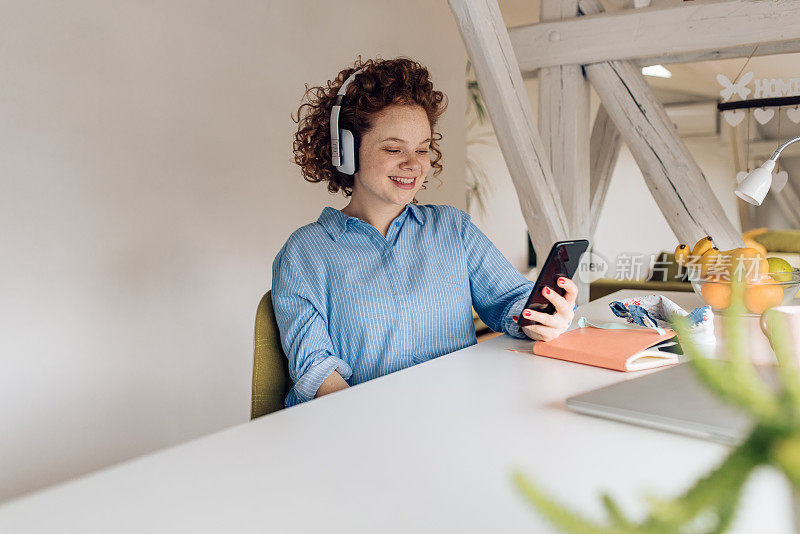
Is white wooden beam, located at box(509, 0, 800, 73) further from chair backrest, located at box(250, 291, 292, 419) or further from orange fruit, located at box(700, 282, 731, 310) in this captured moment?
chair backrest, located at box(250, 291, 292, 419)

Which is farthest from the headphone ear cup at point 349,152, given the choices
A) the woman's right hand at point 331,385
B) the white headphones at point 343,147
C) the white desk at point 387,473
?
the white desk at point 387,473

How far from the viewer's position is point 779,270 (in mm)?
1631

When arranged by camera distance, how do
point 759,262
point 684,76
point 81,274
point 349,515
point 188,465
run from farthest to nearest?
point 684,76
point 81,274
point 759,262
point 188,465
point 349,515

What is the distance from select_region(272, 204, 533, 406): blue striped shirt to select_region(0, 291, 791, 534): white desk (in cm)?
43

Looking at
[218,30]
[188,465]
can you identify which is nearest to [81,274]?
[218,30]

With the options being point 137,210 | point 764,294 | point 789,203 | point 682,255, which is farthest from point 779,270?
point 789,203

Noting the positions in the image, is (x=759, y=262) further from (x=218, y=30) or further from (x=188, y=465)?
(x=218, y=30)

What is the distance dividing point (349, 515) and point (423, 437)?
217 millimetres

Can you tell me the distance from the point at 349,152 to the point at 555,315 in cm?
68

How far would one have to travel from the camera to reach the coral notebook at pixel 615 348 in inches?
46.1

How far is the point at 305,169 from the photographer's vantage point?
1886mm

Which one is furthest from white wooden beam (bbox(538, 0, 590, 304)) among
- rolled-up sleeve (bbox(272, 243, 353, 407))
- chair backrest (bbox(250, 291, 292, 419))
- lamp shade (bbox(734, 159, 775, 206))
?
chair backrest (bbox(250, 291, 292, 419))

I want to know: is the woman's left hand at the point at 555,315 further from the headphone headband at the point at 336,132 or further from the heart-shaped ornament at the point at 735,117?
the heart-shaped ornament at the point at 735,117

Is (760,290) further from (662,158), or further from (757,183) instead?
(662,158)
